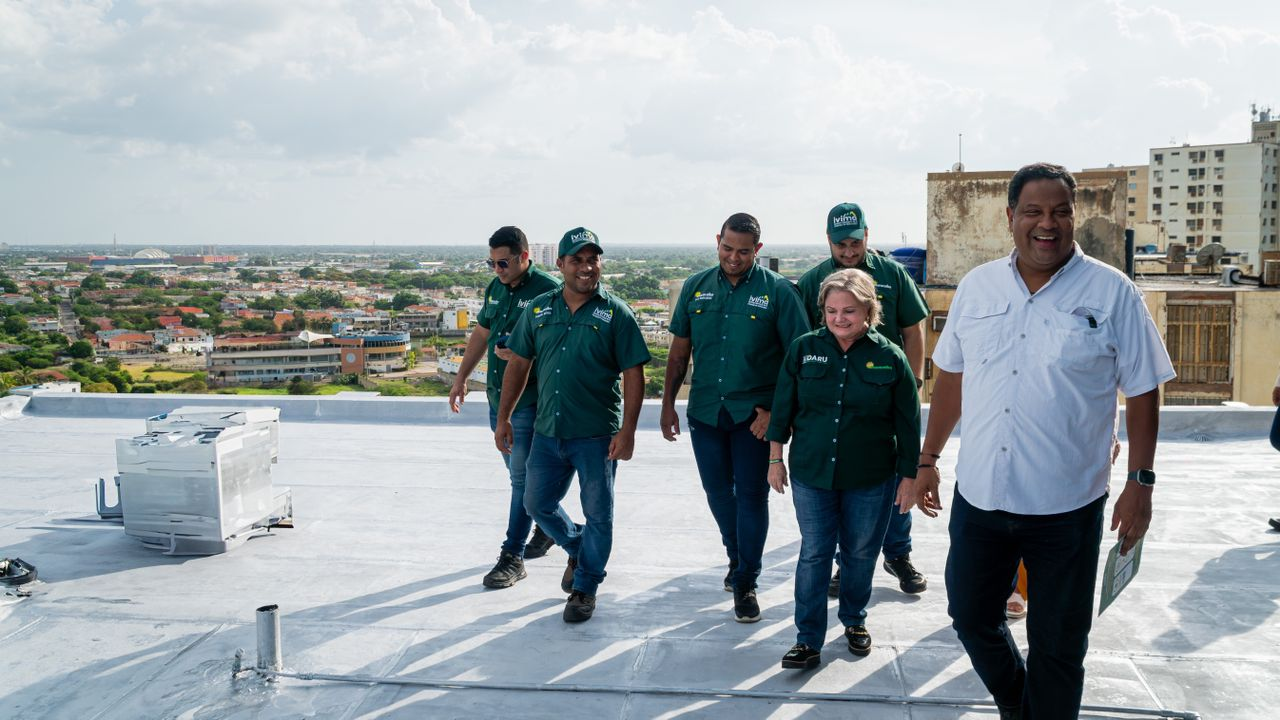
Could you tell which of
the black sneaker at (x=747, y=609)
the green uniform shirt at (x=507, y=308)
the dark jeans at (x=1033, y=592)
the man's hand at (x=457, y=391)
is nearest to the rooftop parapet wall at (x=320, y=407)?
the man's hand at (x=457, y=391)

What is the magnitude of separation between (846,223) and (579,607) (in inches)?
80.4

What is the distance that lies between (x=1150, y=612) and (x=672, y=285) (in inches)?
624

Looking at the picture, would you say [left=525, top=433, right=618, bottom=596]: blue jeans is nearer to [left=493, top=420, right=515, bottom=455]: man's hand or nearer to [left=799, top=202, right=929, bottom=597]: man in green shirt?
[left=493, top=420, right=515, bottom=455]: man's hand

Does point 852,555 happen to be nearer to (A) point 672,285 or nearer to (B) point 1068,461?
(B) point 1068,461

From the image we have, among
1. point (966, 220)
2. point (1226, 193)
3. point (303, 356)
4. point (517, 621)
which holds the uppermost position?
point (1226, 193)

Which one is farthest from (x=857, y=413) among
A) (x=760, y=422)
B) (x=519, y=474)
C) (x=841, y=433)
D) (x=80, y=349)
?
(x=80, y=349)

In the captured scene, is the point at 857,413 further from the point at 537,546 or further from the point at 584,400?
the point at 537,546

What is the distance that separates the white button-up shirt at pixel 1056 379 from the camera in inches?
110

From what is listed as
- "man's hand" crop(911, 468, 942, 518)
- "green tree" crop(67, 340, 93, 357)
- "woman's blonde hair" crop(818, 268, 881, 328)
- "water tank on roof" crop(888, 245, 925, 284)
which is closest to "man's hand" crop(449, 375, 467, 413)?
Answer: "woman's blonde hair" crop(818, 268, 881, 328)

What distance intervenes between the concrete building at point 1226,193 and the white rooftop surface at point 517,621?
81965 mm

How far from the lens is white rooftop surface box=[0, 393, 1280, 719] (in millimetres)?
3637

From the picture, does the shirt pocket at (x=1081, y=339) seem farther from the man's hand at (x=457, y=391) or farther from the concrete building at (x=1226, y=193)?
the concrete building at (x=1226, y=193)

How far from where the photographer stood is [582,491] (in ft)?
15.0

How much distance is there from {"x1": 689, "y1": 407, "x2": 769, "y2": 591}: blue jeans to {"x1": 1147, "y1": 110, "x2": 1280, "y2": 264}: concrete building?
83.2 meters
